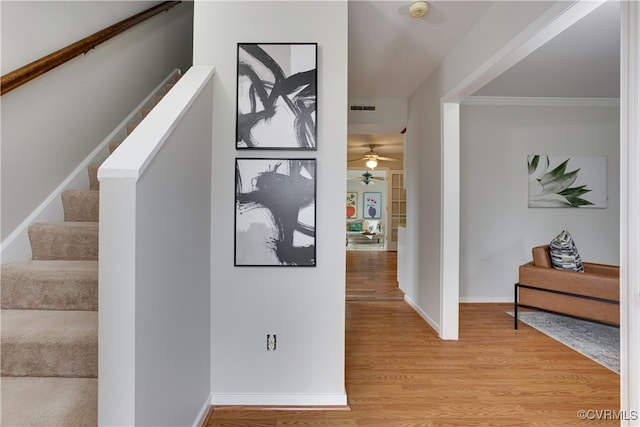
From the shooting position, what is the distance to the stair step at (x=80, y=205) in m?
1.93

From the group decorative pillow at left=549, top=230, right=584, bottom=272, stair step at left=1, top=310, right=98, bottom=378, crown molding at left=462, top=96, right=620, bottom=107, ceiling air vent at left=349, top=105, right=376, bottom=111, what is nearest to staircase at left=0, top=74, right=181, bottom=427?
stair step at left=1, top=310, right=98, bottom=378

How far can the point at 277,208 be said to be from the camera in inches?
70.6

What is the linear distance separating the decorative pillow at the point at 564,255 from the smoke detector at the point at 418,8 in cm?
255

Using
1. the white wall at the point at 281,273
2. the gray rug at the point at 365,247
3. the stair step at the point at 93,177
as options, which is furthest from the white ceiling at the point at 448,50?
the gray rug at the point at 365,247

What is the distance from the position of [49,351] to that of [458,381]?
232 centimetres

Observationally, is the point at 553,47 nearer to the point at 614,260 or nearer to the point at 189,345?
the point at 614,260

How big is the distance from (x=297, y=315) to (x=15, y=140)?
1.85 metres

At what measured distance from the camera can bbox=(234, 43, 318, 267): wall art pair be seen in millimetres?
1786

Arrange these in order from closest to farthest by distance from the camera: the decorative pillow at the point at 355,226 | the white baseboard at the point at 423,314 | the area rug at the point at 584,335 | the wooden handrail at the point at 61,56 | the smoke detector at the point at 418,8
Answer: the wooden handrail at the point at 61,56 < the smoke detector at the point at 418,8 < the area rug at the point at 584,335 < the white baseboard at the point at 423,314 < the decorative pillow at the point at 355,226

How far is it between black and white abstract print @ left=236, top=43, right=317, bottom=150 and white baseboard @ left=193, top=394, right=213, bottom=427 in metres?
1.47

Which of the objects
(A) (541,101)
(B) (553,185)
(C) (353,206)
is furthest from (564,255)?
(C) (353,206)

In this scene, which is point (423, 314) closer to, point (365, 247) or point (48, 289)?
point (48, 289)

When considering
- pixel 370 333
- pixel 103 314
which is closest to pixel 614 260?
pixel 370 333

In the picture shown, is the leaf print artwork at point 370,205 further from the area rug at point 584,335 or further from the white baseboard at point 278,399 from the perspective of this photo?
the white baseboard at point 278,399
